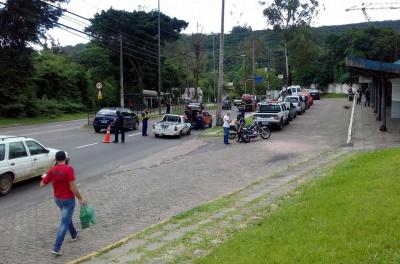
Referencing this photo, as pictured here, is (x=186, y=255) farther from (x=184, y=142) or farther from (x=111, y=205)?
(x=184, y=142)

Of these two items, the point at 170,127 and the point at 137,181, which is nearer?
the point at 137,181

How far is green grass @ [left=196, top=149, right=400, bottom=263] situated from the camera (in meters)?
6.23

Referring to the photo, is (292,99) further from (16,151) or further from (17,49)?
(16,151)

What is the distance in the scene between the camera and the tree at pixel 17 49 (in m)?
46.0

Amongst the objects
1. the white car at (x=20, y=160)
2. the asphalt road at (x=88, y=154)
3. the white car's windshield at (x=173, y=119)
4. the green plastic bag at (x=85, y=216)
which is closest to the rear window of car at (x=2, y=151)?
the white car at (x=20, y=160)

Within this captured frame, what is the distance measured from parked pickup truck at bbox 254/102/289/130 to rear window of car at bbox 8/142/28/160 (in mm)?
18088

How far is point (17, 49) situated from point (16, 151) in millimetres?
35937

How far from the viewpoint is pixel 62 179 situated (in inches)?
328

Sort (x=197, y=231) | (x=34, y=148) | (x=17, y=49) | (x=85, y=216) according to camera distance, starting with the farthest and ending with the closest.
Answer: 1. (x=17, y=49)
2. (x=34, y=148)
3. (x=197, y=231)
4. (x=85, y=216)

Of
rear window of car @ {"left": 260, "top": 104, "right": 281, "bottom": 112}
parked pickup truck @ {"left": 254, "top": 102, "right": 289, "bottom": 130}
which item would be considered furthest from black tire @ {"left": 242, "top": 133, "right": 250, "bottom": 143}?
rear window of car @ {"left": 260, "top": 104, "right": 281, "bottom": 112}

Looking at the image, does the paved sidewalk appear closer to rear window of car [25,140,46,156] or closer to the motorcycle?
rear window of car [25,140,46,156]

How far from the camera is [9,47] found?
153ft

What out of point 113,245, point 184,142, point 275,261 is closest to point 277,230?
point 275,261

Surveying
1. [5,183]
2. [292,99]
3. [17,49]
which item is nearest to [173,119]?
[292,99]
